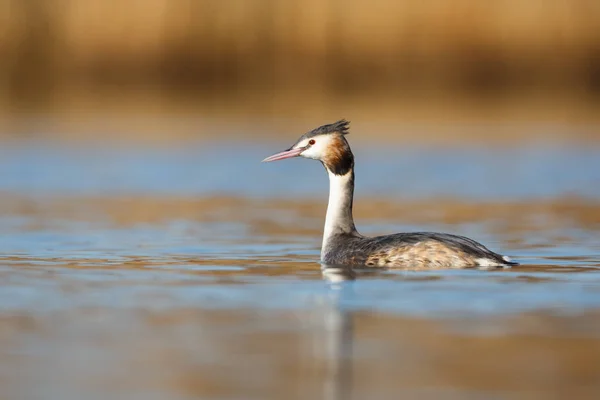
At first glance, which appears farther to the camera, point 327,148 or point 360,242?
point 327,148

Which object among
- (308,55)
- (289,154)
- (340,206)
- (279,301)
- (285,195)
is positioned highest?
(308,55)

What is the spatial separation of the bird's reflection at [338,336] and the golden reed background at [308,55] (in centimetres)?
1926

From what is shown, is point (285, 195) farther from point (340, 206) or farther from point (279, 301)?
point (279, 301)

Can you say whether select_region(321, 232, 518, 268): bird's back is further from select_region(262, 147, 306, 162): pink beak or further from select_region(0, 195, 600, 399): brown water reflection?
select_region(262, 147, 306, 162): pink beak

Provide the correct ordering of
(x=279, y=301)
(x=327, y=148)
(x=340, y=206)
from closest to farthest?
(x=279, y=301), (x=327, y=148), (x=340, y=206)

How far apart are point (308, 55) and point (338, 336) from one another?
25.5 metres

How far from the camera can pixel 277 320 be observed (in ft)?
26.7

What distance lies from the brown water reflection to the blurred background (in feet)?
0.09

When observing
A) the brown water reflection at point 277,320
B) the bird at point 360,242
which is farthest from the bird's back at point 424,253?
the brown water reflection at point 277,320

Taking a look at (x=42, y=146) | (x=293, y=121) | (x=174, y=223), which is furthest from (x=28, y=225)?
(x=293, y=121)

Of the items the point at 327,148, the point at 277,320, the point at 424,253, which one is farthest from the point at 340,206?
the point at 277,320

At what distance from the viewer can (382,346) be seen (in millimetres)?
7324

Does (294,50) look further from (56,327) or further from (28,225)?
(56,327)

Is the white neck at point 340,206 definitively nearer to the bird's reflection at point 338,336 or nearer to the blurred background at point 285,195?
the blurred background at point 285,195
